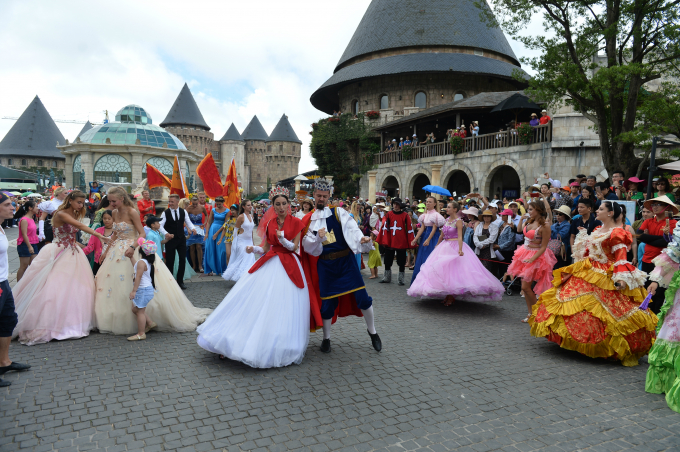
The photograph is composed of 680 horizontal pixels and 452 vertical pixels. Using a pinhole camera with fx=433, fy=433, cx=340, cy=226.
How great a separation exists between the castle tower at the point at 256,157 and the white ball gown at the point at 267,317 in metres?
91.7

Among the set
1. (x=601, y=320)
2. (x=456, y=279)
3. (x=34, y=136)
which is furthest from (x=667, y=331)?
(x=34, y=136)

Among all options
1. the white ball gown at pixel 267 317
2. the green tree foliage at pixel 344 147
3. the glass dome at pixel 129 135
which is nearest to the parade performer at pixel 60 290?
the white ball gown at pixel 267 317

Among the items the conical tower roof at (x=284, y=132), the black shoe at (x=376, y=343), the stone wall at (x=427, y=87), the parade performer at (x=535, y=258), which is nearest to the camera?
the black shoe at (x=376, y=343)

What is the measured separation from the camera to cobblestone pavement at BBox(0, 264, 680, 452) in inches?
130

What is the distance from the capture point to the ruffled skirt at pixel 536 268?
263 inches

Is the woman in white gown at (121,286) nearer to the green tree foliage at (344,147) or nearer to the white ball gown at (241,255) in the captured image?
the white ball gown at (241,255)

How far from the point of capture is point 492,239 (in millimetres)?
9758

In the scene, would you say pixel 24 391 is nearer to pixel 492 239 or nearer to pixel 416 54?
pixel 492 239

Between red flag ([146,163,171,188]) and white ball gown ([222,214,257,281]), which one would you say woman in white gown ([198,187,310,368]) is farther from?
red flag ([146,163,171,188])

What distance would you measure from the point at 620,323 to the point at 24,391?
6106 millimetres

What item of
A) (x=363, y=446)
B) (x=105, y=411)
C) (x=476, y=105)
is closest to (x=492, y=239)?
(x=363, y=446)

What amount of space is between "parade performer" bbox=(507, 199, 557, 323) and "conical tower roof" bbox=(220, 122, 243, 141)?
92.2 meters

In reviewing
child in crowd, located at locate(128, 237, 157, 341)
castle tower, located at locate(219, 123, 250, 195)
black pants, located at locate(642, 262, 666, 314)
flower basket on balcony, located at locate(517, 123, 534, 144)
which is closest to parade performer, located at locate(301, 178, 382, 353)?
child in crowd, located at locate(128, 237, 157, 341)

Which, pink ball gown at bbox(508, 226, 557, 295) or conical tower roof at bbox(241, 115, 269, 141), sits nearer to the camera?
pink ball gown at bbox(508, 226, 557, 295)
